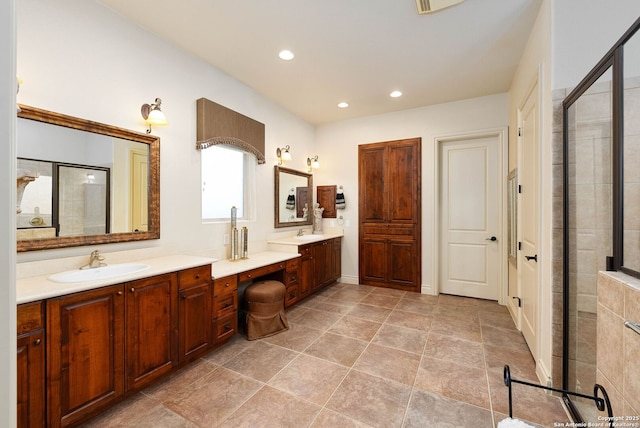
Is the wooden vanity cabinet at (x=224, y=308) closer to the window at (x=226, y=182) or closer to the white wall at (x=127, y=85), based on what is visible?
the white wall at (x=127, y=85)

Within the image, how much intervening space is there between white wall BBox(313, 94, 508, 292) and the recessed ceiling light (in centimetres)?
210

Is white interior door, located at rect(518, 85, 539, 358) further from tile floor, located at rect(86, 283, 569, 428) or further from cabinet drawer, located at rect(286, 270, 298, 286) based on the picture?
cabinet drawer, located at rect(286, 270, 298, 286)

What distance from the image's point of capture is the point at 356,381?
6.76ft

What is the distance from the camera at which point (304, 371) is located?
2.19 m

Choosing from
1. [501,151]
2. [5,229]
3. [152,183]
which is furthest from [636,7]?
[152,183]

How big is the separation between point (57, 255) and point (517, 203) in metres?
4.15

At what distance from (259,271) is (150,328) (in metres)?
1.16

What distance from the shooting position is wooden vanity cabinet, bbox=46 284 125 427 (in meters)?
1.45

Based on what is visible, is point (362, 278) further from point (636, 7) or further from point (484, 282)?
point (636, 7)

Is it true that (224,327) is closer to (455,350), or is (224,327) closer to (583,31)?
(455,350)

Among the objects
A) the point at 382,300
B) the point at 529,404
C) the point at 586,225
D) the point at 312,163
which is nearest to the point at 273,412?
the point at 529,404

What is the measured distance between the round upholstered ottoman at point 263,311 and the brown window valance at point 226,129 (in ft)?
5.41

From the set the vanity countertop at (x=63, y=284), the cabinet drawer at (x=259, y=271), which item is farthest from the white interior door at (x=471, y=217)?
the vanity countertop at (x=63, y=284)

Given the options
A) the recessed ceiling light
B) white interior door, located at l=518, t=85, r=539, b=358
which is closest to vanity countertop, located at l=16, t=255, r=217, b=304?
the recessed ceiling light
